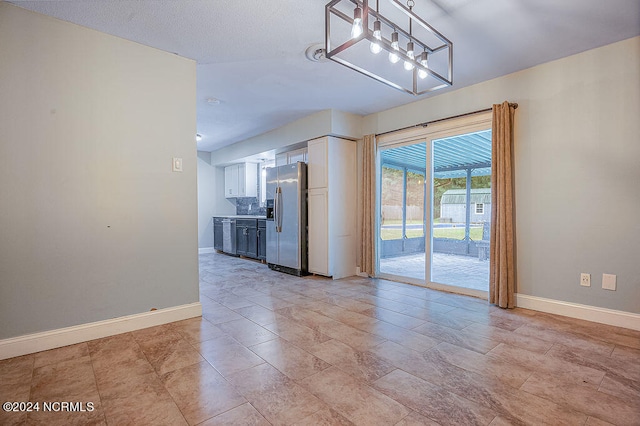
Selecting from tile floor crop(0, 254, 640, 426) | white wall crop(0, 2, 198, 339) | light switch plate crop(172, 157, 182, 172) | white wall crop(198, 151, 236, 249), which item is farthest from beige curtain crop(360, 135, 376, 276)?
white wall crop(198, 151, 236, 249)

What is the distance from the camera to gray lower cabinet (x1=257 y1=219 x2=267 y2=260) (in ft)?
19.0

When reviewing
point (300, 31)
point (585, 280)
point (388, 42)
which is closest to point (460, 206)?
point (585, 280)

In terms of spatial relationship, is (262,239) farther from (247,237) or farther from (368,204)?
(368,204)

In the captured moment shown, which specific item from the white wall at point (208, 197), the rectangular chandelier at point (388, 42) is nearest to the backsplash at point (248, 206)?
the white wall at point (208, 197)

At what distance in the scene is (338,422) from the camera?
57.0 inches

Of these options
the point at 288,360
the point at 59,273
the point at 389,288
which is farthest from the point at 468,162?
the point at 59,273

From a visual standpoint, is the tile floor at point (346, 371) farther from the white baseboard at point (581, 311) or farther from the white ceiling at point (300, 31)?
the white ceiling at point (300, 31)

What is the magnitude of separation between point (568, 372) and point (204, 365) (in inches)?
92.7

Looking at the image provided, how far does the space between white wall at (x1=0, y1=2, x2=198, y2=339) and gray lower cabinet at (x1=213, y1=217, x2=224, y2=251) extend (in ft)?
14.3

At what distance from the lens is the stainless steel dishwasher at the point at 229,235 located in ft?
21.9

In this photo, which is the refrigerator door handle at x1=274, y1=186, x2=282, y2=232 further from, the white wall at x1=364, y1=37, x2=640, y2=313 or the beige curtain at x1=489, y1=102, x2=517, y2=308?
the white wall at x1=364, y1=37, x2=640, y2=313

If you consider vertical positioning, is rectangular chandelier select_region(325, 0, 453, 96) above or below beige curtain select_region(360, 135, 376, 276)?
above

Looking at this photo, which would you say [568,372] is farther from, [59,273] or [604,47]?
[59,273]

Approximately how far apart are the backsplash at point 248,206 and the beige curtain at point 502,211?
16.8 ft
